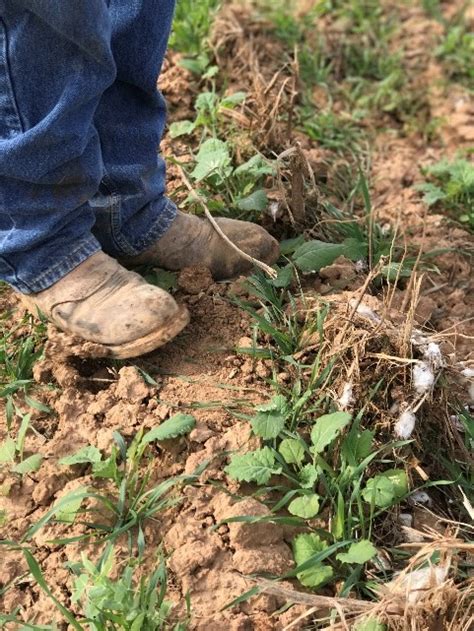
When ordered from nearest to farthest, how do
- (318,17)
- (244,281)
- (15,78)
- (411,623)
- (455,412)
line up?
(411,623) < (15,78) < (455,412) < (244,281) < (318,17)

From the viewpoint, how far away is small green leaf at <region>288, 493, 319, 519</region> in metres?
1.72

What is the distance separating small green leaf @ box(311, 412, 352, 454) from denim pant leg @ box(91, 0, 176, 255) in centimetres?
74

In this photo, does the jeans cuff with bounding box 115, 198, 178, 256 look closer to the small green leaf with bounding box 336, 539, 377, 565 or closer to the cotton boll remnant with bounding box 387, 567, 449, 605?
the small green leaf with bounding box 336, 539, 377, 565

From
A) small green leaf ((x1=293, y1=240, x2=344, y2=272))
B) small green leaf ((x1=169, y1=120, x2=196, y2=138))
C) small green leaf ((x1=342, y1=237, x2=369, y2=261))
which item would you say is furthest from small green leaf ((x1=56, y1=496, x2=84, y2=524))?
small green leaf ((x1=169, y1=120, x2=196, y2=138))

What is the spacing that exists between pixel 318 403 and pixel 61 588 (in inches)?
27.0

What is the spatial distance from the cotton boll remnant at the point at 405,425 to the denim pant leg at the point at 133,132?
2.72ft

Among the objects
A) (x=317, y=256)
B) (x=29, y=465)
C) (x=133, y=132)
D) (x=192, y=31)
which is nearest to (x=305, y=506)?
(x=29, y=465)

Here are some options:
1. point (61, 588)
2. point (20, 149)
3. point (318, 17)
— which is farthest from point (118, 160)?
point (318, 17)

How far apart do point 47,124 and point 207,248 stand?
0.71 meters

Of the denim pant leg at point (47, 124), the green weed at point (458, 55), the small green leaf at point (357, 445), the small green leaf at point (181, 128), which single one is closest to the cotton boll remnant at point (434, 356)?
the small green leaf at point (357, 445)

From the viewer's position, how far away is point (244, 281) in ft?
7.34

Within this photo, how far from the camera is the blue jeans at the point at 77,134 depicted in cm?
163

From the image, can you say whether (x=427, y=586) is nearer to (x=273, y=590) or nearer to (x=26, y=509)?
(x=273, y=590)

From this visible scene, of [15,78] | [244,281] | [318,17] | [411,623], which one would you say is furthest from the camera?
[318,17]
